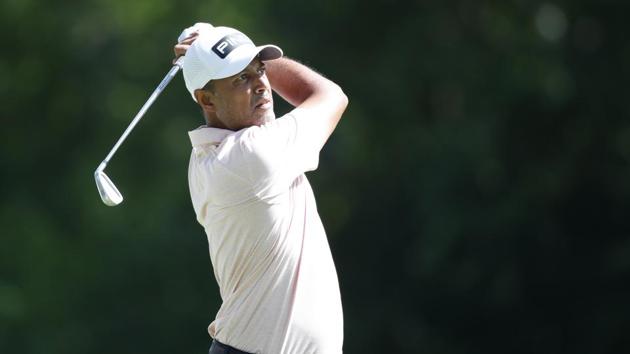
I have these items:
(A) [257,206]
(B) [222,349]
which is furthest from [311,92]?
(B) [222,349]

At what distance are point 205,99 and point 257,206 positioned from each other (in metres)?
0.39

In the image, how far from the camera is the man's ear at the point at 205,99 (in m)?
4.11

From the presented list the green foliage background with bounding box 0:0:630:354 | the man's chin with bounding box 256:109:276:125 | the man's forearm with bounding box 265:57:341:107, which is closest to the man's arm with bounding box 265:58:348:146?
the man's forearm with bounding box 265:57:341:107

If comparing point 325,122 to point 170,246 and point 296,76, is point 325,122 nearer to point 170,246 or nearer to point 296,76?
point 296,76

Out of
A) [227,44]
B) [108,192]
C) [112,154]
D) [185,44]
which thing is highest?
[227,44]

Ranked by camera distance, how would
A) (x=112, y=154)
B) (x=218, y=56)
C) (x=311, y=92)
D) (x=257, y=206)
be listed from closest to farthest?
1. (x=257, y=206)
2. (x=218, y=56)
3. (x=112, y=154)
4. (x=311, y=92)

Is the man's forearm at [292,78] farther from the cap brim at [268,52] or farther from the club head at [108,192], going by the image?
the club head at [108,192]

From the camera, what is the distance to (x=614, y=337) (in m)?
11.7

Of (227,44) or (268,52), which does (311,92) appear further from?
(227,44)

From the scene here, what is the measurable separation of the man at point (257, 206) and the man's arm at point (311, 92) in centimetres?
1

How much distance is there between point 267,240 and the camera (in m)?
3.97

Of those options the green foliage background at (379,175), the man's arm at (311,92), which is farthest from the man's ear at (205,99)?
the green foliage background at (379,175)

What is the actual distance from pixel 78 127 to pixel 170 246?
5.99ft

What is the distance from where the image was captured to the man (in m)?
3.94
